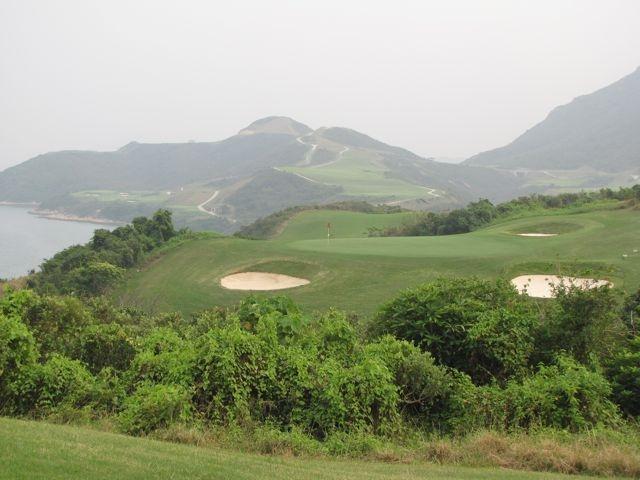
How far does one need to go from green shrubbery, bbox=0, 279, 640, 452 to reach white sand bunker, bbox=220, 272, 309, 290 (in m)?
15.3

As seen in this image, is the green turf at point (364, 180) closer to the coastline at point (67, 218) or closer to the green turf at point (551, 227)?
the coastline at point (67, 218)

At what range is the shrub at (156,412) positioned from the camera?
7.73 meters

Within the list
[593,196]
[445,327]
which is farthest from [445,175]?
[445,327]

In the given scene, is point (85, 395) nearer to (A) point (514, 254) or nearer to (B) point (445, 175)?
(A) point (514, 254)

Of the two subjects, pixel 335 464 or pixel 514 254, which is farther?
pixel 514 254

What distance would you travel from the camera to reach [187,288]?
2823 centimetres

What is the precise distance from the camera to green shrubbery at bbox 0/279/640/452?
8258 mm

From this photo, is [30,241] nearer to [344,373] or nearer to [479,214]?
A: [479,214]

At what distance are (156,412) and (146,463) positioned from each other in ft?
6.63

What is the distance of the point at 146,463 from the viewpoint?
5859 millimetres

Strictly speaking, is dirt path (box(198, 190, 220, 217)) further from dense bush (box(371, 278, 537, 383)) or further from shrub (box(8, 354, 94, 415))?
shrub (box(8, 354, 94, 415))

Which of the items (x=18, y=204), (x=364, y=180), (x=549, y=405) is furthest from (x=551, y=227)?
(x=18, y=204)

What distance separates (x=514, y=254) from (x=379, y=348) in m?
18.4

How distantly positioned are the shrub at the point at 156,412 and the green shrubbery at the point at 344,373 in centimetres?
2
